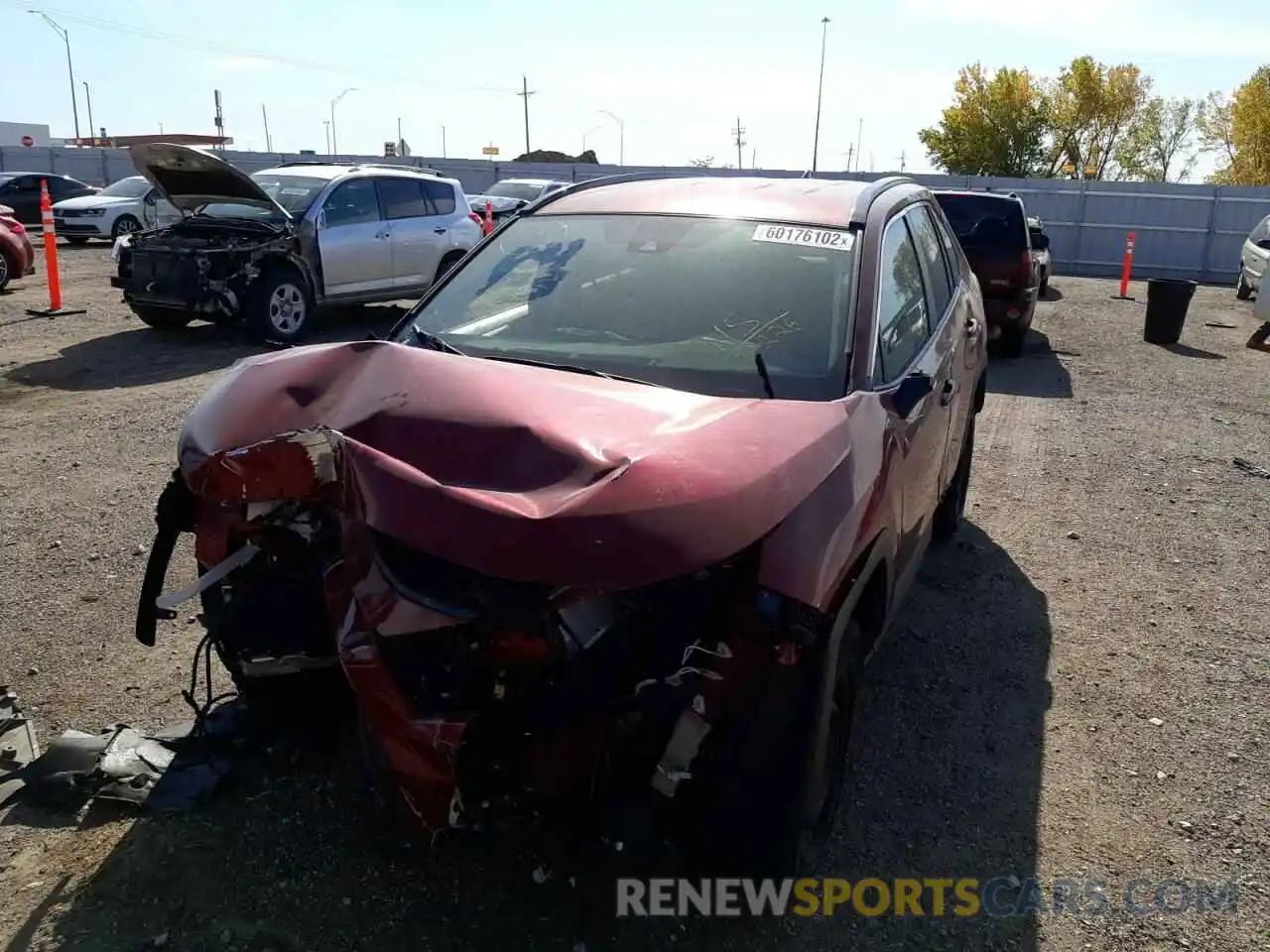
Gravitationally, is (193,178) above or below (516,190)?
above

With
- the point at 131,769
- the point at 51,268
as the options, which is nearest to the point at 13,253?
the point at 51,268

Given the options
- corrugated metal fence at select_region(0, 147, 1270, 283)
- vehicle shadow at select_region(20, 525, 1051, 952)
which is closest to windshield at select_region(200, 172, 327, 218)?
vehicle shadow at select_region(20, 525, 1051, 952)

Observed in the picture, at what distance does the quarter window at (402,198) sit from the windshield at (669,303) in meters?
8.71

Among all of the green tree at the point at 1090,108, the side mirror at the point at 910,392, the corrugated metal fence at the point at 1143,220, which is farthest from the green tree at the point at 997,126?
the side mirror at the point at 910,392

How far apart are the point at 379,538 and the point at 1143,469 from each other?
6286mm

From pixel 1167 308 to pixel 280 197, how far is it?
1094 centimetres

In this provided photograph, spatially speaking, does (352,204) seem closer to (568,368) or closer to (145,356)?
(145,356)

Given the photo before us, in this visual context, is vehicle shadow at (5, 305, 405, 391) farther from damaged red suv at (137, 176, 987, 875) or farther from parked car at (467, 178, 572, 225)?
parked car at (467, 178, 572, 225)

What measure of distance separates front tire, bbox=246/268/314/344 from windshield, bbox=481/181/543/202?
11.6 meters

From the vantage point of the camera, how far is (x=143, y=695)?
372 cm

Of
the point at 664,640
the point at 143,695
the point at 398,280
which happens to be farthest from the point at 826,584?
the point at 398,280

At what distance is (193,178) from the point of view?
33.3 ft

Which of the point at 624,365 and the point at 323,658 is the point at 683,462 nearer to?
the point at 624,365

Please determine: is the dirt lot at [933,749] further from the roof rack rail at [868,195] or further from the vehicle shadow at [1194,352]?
the vehicle shadow at [1194,352]
